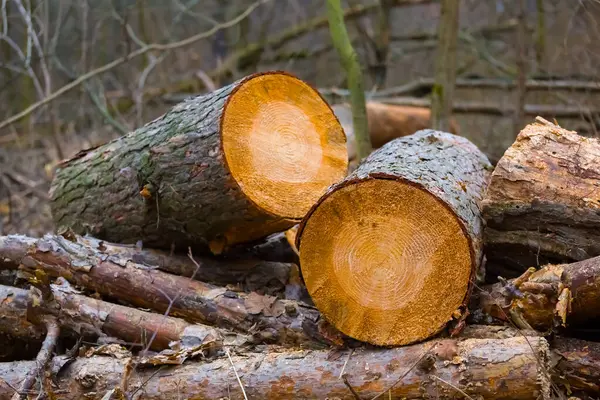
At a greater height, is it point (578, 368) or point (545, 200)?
point (545, 200)

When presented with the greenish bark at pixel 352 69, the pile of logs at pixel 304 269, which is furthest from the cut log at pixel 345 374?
the greenish bark at pixel 352 69

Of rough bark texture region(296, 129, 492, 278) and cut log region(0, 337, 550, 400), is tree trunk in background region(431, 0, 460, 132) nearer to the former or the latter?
rough bark texture region(296, 129, 492, 278)

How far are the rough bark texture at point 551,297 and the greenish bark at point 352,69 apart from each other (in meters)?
2.52

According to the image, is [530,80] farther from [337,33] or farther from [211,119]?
[211,119]

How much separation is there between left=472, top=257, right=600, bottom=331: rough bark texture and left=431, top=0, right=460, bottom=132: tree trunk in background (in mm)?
3194

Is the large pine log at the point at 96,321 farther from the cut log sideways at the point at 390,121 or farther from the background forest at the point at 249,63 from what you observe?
the cut log sideways at the point at 390,121

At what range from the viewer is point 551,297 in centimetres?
274

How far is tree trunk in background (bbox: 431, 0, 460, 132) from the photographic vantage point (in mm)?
5867

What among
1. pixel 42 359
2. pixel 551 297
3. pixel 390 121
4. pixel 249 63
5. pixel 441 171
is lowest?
pixel 249 63

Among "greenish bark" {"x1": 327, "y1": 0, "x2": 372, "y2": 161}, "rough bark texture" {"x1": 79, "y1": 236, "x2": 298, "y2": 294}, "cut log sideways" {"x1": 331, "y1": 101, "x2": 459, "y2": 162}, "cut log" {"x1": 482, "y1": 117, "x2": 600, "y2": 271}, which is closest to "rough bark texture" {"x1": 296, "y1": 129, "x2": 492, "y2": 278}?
"cut log" {"x1": 482, "y1": 117, "x2": 600, "y2": 271}

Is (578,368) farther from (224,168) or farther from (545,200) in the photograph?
(224,168)

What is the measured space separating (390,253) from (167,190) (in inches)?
48.1

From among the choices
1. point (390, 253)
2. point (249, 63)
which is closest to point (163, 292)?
point (390, 253)

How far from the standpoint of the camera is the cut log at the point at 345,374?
2535 millimetres
